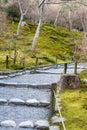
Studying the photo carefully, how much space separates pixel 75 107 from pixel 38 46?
33997mm

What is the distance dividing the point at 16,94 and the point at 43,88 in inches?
100

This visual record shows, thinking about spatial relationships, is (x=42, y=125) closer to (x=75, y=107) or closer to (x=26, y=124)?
(x=26, y=124)

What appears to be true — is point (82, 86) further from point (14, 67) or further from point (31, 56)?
point (31, 56)

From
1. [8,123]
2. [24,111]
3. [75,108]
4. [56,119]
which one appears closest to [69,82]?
[24,111]

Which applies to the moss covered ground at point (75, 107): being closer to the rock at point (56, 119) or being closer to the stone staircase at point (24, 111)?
the rock at point (56, 119)

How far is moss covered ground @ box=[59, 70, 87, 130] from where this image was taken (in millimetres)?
9266

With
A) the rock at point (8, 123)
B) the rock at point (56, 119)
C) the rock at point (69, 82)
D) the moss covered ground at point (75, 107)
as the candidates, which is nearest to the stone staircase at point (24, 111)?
the rock at point (8, 123)

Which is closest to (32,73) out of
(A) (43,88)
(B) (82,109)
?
(A) (43,88)

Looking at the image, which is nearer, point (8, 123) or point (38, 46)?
point (8, 123)

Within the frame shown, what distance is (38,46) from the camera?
44906mm

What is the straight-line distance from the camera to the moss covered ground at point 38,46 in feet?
108

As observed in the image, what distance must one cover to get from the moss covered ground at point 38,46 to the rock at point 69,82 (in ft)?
39.0

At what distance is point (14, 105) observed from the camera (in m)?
13.0

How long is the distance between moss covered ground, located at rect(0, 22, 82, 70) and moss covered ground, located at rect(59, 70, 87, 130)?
12.6 m
